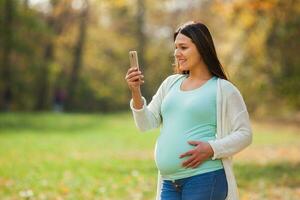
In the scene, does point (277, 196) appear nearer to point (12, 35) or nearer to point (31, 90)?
point (12, 35)

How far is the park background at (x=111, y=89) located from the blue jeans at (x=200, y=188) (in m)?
2.04

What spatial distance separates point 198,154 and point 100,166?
9.32 meters

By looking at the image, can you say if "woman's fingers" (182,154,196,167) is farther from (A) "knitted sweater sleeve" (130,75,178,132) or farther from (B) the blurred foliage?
(B) the blurred foliage

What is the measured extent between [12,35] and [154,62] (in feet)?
70.1

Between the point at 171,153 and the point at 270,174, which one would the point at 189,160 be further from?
the point at 270,174

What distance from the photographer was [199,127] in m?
4.09

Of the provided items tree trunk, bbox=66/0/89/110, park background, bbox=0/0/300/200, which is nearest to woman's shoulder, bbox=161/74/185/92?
park background, bbox=0/0/300/200

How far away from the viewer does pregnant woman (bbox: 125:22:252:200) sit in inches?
159

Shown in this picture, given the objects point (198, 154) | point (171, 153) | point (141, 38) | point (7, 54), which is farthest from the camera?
point (141, 38)

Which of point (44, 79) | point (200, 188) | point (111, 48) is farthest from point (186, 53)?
point (111, 48)

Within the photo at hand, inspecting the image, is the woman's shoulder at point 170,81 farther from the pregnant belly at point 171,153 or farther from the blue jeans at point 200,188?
the blue jeans at point 200,188

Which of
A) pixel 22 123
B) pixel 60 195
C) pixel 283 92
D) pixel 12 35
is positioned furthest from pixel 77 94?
pixel 60 195

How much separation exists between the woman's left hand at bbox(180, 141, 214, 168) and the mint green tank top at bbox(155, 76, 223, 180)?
0.04 metres

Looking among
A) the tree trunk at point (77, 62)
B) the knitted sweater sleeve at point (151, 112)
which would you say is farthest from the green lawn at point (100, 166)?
the tree trunk at point (77, 62)
